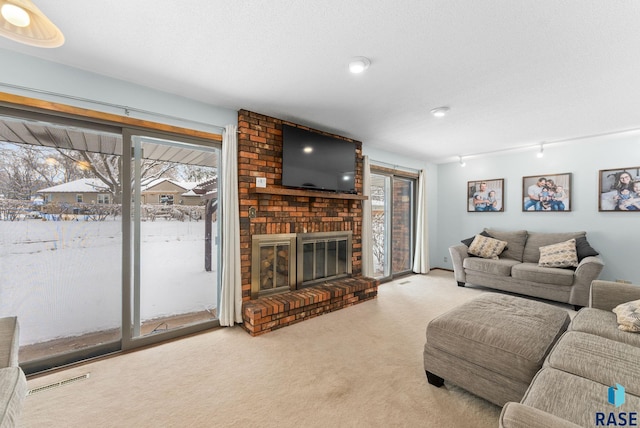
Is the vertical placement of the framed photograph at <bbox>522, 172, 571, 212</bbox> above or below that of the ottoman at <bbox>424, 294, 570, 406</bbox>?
above

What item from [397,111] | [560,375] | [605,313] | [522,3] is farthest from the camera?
[397,111]

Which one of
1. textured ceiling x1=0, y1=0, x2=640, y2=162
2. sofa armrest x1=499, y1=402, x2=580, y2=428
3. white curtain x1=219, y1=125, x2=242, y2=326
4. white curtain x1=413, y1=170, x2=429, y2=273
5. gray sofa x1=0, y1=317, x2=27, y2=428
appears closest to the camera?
sofa armrest x1=499, y1=402, x2=580, y2=428

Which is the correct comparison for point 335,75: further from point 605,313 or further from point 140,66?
point 605,313

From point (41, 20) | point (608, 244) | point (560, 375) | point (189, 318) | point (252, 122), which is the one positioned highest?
point (252, 122)

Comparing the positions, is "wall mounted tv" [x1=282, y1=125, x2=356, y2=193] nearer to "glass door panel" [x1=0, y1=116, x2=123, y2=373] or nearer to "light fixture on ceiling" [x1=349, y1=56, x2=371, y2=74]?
"light fixture on ceiling" [x1=349, y1=56, x2=371, y2=74]

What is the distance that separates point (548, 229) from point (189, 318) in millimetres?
5568

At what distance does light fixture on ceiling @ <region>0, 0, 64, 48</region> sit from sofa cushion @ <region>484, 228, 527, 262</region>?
564cm

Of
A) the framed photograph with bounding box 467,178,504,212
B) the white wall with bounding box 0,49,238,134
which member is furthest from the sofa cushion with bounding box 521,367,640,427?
the framed photograph with bounding box 467,178,504,212

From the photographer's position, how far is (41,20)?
0.99 meters

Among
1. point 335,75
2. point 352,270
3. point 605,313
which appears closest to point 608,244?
point 605,313

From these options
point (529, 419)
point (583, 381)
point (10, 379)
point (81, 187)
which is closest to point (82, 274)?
point (81, 187)

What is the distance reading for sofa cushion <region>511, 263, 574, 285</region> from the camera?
354 cm

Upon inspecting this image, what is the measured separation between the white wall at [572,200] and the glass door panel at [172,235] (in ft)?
15.9

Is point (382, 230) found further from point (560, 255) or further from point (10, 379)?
point (10, 379)
